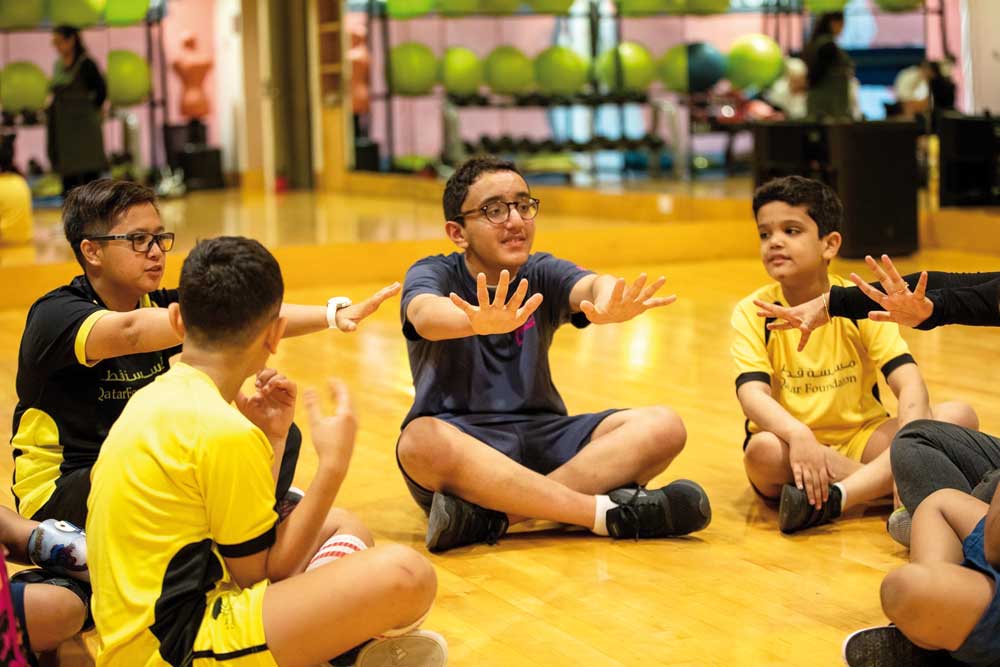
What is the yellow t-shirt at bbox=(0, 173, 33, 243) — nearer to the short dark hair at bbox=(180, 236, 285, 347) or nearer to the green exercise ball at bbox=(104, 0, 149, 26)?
the green exercise ball at bbox=(104, 0, 149, 26)

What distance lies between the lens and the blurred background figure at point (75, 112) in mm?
8180

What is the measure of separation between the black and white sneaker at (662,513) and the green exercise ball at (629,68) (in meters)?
7.16

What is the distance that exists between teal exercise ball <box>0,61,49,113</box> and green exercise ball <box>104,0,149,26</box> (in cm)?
75

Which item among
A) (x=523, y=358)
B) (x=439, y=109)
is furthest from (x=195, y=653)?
(x=439, y=109)

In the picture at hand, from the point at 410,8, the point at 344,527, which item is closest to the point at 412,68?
the point at 410,8

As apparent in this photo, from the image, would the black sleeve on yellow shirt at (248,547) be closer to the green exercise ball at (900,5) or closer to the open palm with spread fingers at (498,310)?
the open palm with spread fingers at (498,310)

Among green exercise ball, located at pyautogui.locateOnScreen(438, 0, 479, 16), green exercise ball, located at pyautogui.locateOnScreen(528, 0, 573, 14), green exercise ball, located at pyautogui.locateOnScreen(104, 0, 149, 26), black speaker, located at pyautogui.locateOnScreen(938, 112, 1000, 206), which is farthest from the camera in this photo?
green exercise ball, located at pyautogui.locateOnScreen(104, 0, 149, 26)

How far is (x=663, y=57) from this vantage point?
966 cm

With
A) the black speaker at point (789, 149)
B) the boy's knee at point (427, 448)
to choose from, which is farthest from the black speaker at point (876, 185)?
the boy's knee at point (427, 448)

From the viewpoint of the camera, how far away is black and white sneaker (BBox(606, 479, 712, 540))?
112 inches

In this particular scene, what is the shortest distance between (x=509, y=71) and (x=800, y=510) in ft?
23.6

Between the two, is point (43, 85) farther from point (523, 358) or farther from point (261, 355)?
point (261, 355)

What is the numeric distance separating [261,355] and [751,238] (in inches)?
254

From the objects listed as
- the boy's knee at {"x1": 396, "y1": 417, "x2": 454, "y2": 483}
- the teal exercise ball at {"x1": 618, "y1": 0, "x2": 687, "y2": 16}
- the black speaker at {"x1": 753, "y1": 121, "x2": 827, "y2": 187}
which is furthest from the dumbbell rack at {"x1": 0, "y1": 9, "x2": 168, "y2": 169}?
the boy's knee at {"x1": 396, "y1": 417, "x2": 454, "y2": 483}
